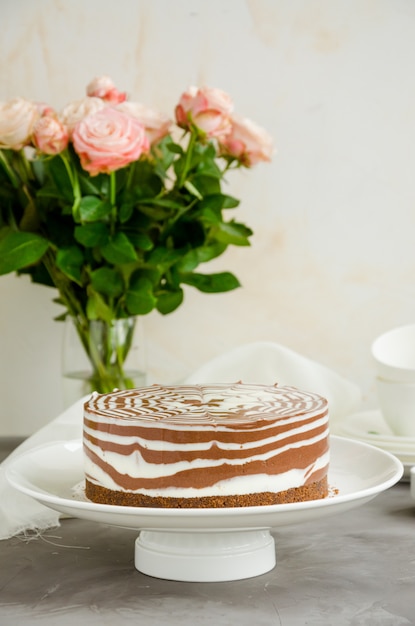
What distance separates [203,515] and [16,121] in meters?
0.69

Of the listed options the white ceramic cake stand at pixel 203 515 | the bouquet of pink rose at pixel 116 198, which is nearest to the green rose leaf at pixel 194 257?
the bouquet of pink rose at pixel 116 198

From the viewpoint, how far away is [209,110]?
4.01 ft

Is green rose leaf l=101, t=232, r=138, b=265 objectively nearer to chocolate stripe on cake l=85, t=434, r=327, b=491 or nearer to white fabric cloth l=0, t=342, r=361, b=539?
white fabric cloth l=0, t=342, r=361, b=539

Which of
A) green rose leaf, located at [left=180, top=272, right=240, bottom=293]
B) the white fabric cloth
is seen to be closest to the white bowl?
the white fabric cloth

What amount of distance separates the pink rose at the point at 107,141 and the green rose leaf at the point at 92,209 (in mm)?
50

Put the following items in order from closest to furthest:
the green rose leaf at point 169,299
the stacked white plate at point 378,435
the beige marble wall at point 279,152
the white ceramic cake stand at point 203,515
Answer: the white ceramic cake stand at point 203,515 < the stacked white plate at point 378,435 < the green rose leaf at point 169,299 < the beige marble wall at point 279,152

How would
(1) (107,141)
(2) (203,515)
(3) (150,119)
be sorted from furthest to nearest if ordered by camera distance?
1. (3) (150,119)
2. (1) (107,141)
3. (2) (203,515)

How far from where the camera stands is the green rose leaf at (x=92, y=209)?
1.22 metres

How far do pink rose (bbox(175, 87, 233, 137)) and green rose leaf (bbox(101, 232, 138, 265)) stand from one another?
0.61 ft

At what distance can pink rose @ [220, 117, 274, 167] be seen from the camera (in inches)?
50.4

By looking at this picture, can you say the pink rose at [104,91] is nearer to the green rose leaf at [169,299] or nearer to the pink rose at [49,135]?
the pink rose at [49,135]

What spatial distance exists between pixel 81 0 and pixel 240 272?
1.76 ft

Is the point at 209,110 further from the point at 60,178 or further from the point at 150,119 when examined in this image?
the point at 60,178

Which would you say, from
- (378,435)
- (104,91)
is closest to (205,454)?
(378,435)
